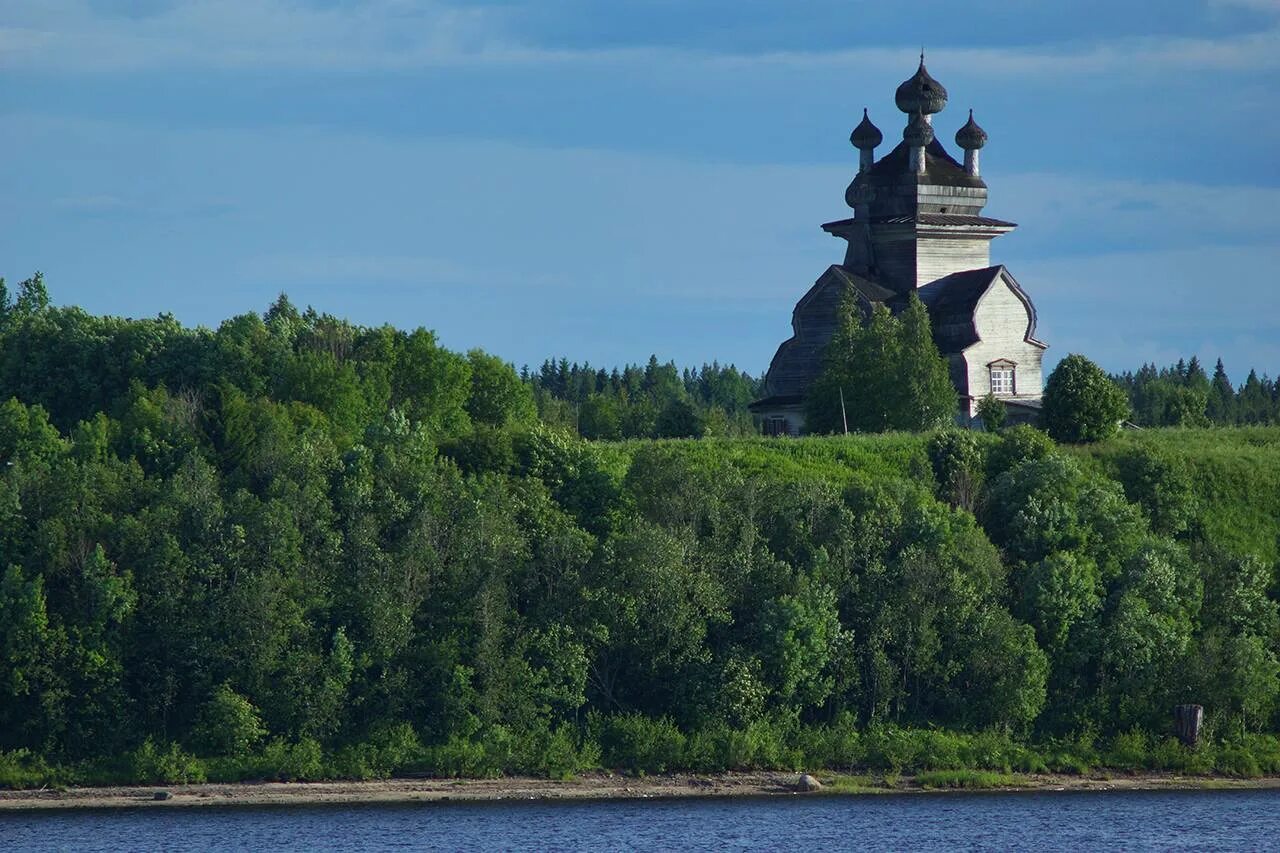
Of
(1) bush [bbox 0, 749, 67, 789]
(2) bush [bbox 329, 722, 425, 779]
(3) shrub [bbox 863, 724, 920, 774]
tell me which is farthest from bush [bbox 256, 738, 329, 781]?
(3) shrub [bbox 863, 724, 920, 774]

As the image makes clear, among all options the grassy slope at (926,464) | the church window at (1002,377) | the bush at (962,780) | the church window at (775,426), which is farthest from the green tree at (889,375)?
the bush at (962,780)

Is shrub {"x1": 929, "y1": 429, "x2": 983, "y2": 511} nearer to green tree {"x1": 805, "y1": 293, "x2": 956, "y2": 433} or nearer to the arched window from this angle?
green tree {"x1": 805, "y1": 293, "x2": 956, "y2": 433}

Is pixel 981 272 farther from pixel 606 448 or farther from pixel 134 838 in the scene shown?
pixel 134 838

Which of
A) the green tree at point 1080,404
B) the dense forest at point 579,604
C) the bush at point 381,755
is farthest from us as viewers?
the green tree at point 1080,404

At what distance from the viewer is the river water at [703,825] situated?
2116 inches

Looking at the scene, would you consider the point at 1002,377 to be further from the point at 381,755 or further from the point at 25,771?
the point at 25,771

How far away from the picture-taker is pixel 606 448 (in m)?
73.1

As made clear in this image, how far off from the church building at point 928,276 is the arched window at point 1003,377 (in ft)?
0.12

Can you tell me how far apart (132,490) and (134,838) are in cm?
1387

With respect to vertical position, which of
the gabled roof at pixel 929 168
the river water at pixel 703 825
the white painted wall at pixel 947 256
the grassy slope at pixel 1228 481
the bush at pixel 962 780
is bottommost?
the river water at pixel 703 825

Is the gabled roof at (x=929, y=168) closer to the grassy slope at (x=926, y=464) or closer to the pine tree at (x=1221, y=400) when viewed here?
the grassy slope at (x=926, y=464)

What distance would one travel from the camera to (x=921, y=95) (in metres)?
85.1

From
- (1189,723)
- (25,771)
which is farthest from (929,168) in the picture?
(25,771)

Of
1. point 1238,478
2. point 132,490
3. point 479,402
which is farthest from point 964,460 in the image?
point 132,490
